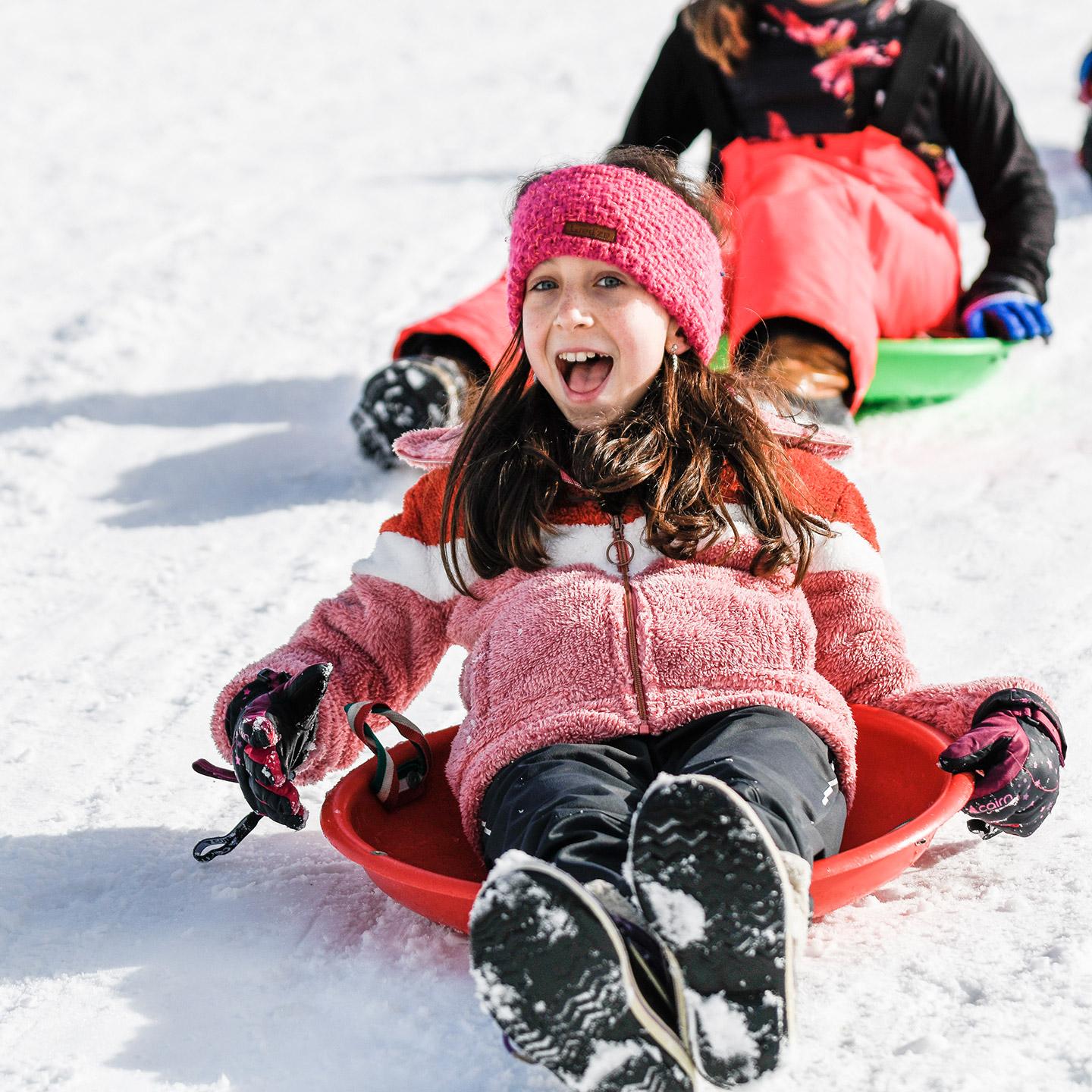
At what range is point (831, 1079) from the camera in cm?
134

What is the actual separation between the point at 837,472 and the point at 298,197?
3.62 m

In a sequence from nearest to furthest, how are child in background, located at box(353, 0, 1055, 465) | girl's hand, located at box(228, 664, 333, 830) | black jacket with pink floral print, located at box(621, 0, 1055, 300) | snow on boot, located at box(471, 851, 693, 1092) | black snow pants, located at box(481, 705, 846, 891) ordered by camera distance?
snow on boot, located at box(471, 851, 693, 1092) → black snow pants, located at box(481, 705, 846, 891) → girl's hand, located at box(228, 664, 333, 830) → child in background, located at box(353, 0, 1055, 465) → black jacket with pink floral print, located at box(621, 0, 1055, 300)

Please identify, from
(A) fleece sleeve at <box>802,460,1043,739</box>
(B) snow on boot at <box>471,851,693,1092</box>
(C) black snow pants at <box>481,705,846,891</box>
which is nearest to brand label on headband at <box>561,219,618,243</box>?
(A) fleece sleeve at <box>802,460,1043,739</box>

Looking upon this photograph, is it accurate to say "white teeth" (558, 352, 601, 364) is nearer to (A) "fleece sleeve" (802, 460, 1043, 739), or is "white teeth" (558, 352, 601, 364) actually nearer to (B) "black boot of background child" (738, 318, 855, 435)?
(A) "fleece sleeve" (802, 460, 1043, 739)

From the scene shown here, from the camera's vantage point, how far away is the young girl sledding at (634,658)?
48.3 inches

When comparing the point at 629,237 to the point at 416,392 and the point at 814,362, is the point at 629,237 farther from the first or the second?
the point at 416,392

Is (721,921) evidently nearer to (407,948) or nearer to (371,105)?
(407,948)

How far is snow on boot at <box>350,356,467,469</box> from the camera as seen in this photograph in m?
2.94

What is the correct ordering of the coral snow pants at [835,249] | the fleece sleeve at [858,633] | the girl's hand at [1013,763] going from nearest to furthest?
the girl's hand at [1013,763] → the fleece sleeve at [858,633] → the coral snow pants at [835,249]

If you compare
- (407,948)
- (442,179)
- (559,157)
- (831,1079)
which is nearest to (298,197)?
(442,179)

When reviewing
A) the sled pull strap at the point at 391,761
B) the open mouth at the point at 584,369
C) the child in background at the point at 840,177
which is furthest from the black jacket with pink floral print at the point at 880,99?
the sled pull strap at the point at 391,761

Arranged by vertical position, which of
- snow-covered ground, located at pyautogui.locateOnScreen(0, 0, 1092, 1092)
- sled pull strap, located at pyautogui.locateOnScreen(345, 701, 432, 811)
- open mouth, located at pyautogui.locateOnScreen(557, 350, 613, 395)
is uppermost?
open mouth, located at pyautogui.locateOnScreen(557, 350, 613, 395)

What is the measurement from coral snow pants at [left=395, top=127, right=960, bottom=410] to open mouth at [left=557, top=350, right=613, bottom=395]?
93 centimetres

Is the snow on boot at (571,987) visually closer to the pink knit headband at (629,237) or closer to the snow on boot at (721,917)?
the snow on boot at (721,917)
